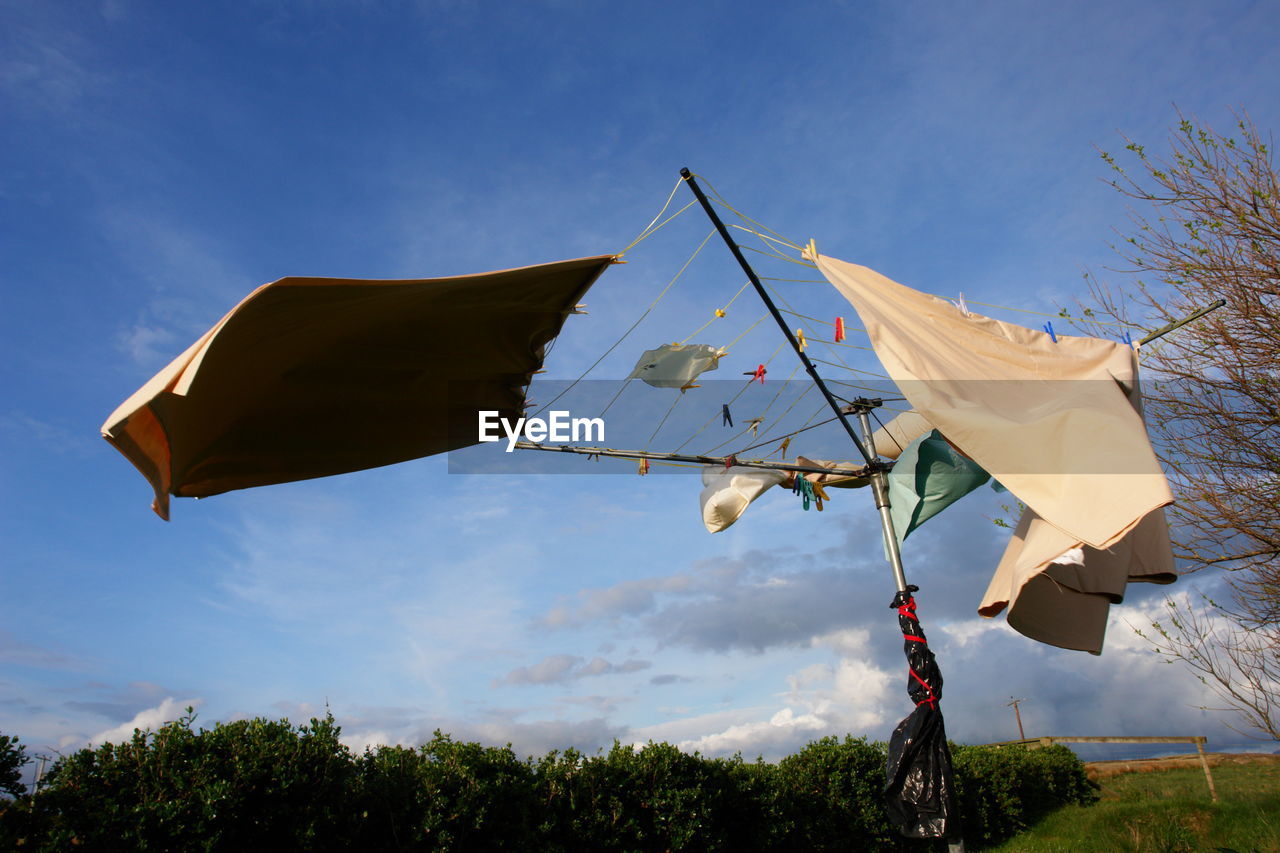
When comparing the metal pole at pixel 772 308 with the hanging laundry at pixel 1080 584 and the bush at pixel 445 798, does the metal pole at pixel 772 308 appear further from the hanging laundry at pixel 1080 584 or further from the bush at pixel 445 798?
the bush at pixel 445 798

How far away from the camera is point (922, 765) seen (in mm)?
4918

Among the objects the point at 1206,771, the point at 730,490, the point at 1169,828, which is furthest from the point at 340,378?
the point at 1206,771

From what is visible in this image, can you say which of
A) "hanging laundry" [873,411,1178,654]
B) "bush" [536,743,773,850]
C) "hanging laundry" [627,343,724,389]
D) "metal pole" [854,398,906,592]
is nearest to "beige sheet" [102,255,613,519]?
"hanging laundry" [627,343,724,389]

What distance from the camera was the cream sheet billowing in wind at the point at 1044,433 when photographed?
321 centimetres

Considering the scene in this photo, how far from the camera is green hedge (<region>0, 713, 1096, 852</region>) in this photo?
348 cm

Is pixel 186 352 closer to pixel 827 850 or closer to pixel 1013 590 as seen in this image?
pixel 1013 590

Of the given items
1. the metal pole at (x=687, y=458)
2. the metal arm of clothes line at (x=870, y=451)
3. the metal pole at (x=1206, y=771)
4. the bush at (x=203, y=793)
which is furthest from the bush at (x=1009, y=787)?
the bush at (x=203, y=793)

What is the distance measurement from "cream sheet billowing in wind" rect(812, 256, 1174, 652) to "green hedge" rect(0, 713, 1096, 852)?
9.28 ft

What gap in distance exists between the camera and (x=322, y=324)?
3566 mm

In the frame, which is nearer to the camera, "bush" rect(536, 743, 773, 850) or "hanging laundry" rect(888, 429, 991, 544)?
"bush" rect(536, 743, 773, 850)

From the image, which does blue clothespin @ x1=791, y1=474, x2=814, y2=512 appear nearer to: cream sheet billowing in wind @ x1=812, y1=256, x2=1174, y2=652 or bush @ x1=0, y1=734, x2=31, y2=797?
cream sheet billowing in wind @ x1=812, y1=256, x2=1174, y2=652

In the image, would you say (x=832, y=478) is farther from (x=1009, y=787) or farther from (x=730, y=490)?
(x=1009, y=787)

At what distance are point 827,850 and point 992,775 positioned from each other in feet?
12.1

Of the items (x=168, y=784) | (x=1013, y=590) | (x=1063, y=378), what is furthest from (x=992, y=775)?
(x=168, y=784)
